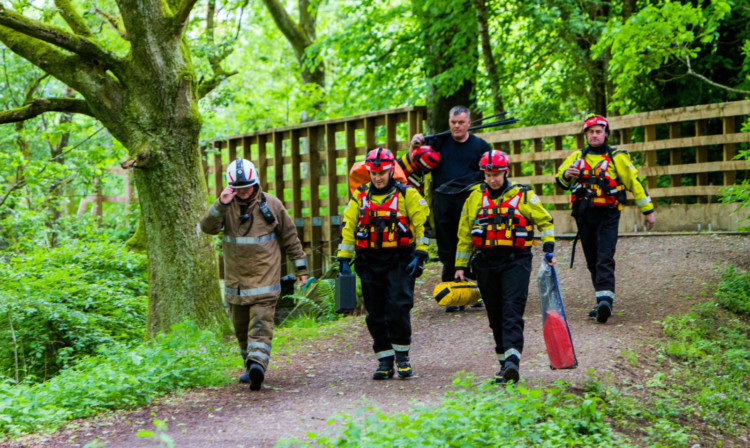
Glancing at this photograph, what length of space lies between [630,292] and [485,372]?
11.7 feet

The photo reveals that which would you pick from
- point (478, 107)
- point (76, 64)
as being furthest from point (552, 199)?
point (76, 64)

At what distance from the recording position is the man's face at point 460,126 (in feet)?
26.5

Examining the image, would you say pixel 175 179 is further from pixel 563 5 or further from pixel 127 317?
pixel 563 5

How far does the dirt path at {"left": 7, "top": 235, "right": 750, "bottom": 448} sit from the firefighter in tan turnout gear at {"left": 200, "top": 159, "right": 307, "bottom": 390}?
1.86 ft

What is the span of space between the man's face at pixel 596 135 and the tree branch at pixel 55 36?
5589mm

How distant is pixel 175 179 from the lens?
30.0ft

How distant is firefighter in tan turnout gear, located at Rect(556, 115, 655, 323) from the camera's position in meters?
7.97

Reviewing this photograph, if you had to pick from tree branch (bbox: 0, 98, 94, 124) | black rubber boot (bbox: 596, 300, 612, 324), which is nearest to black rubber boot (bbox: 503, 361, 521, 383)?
black rubber boot (bbox: 596, 300, 612, 324)

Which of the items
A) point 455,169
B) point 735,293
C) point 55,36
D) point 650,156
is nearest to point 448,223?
point 455,169

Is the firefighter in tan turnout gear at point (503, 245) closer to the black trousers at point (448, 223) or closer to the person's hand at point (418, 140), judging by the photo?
the person's hand at point (418, 140)

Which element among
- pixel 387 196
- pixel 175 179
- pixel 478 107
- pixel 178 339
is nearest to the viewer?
pixel 387 196

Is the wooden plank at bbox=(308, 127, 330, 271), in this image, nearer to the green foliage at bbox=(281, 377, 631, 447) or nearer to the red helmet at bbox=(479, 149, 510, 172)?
the red helmet at bbox=(479, 149, 510, 172)

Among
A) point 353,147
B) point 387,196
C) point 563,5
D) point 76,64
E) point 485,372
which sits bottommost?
point 485,372

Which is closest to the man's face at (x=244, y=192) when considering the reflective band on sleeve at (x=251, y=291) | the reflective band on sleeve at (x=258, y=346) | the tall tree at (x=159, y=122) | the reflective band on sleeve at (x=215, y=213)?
the reflective band on sleeve at (x=215, y=213)
